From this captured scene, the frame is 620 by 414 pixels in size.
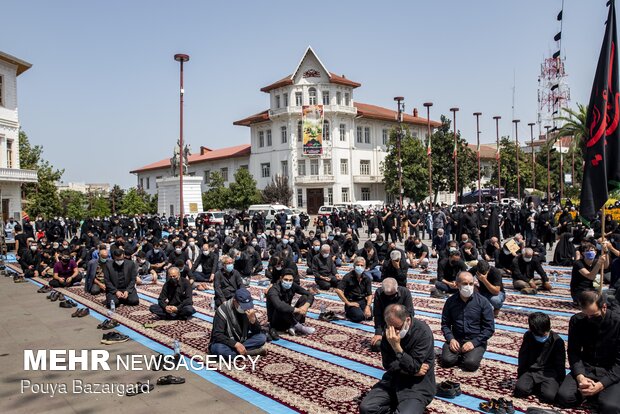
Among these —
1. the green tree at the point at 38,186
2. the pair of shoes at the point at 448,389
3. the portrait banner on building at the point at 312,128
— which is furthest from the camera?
the portrait banner on building at the point at 312,128

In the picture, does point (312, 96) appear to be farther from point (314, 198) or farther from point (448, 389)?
point (448, 389)

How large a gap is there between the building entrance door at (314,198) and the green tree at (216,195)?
26.8ft

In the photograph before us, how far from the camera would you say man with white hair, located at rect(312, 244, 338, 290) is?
41.5ft

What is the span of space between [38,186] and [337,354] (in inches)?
1633

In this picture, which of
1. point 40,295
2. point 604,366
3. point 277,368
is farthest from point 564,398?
point 40,295

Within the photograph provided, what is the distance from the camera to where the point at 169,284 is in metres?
9.84

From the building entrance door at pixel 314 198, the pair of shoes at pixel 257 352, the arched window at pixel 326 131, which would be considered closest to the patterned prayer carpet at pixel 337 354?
the pair of shoes at pixel 257 352

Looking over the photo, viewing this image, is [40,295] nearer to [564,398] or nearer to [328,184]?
[564,398]

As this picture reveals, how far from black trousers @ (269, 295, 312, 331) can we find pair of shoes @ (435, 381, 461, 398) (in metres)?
3.21

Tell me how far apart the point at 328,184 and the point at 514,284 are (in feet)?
142

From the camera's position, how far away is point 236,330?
718 cm

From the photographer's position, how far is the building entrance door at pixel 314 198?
54.9 m

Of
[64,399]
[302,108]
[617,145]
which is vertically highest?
[302,108]

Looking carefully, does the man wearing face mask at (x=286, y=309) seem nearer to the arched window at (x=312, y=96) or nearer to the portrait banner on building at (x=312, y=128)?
the portrait banner on building at (x=312, y=128)
